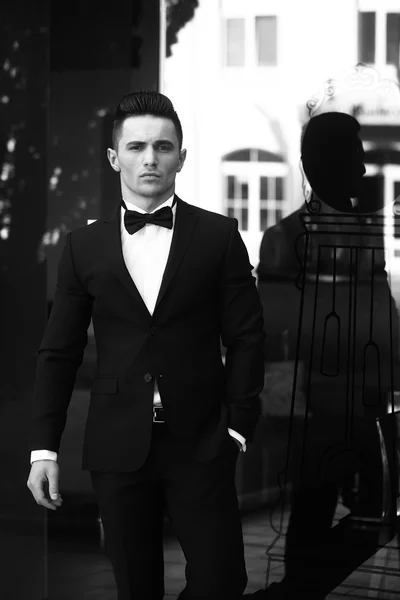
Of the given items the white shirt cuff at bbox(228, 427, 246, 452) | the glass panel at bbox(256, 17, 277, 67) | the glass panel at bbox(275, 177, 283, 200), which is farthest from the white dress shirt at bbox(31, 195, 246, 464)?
the glass panel at bbox(256, 17, 277, 67)

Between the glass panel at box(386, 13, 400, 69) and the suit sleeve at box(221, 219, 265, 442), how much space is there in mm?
1324

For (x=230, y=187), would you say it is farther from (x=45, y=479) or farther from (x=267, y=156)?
(x=45, y=479)

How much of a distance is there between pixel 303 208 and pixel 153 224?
1.18m

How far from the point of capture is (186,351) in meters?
3.64

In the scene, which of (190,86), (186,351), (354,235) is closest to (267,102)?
(190,86)

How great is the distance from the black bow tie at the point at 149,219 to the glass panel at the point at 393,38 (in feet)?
4.55

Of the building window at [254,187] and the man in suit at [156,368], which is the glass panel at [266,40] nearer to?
the building window at [254,187]

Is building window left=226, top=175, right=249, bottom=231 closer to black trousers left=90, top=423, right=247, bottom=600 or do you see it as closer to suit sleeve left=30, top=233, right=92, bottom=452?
suit sleeve left=30, top=233, right=92, bottom=452

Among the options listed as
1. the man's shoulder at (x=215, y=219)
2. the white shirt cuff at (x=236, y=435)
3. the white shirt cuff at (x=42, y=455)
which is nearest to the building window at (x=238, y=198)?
the man's shoulder at (x=215, y=219)

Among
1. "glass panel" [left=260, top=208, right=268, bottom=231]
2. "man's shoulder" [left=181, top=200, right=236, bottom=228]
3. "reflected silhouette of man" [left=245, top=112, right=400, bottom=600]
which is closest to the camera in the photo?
"man's shoulder" [left=181, top=200, right=236, bottom=228]

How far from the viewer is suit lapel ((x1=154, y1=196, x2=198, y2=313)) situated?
3.61m

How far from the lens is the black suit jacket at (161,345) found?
3.62 m

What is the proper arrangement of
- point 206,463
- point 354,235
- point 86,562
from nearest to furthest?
point 206,463, point 354,235, point 86,562

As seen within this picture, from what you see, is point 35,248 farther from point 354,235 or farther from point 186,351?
point 186,351
